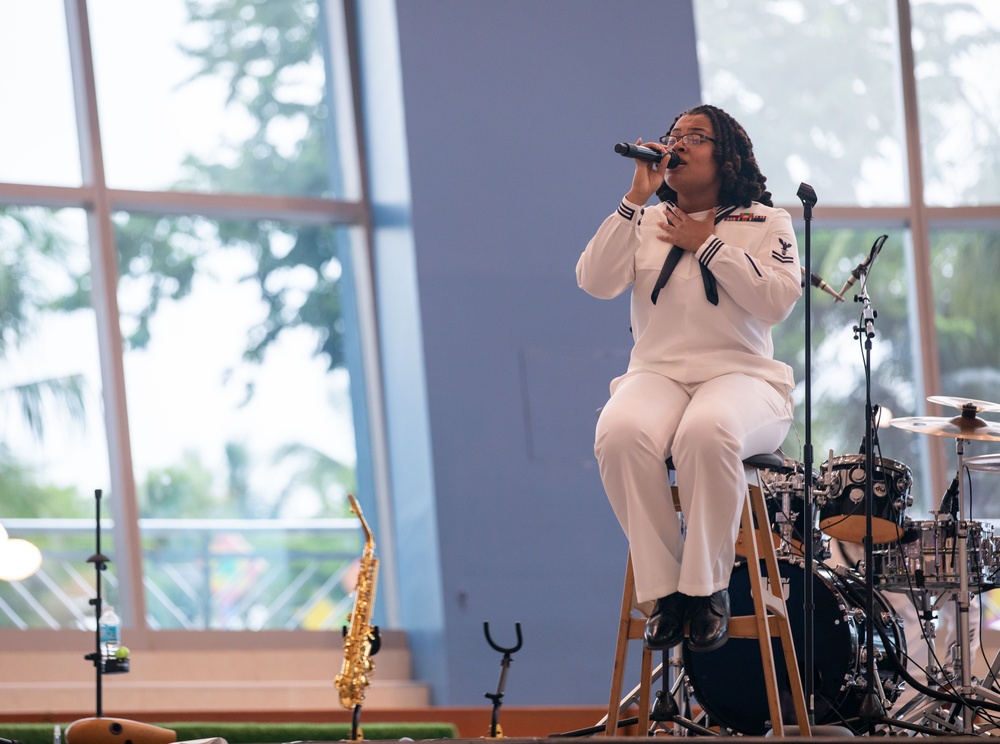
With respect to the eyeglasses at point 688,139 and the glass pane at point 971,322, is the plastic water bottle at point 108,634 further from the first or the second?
the glass pane at point 971,322

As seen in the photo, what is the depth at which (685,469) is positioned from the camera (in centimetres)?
301

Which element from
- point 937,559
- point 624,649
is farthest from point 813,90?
point 624,649

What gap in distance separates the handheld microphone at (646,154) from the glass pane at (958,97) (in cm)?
414

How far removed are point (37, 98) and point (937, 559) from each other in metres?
4.24

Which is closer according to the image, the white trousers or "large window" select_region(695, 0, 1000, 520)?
the white trousers

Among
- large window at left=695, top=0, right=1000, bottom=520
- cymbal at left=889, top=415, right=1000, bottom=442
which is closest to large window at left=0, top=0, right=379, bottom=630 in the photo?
large window at left=695, top=0, right=1000, bottom=520

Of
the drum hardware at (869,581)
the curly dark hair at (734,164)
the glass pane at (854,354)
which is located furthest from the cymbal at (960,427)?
the glass pane at (854,354)

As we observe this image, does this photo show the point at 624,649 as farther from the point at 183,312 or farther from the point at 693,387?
the point at 183,312

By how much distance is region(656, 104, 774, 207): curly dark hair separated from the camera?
338 centimetres

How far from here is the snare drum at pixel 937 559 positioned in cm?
413

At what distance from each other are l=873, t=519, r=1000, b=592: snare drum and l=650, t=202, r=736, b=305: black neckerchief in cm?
137

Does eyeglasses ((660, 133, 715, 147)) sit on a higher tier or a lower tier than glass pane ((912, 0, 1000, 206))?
lower

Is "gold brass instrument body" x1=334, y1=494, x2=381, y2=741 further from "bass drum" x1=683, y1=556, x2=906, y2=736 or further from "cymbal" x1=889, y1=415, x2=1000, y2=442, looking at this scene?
"cymbal" x1=889, y1=415, x2=1000, y2=442

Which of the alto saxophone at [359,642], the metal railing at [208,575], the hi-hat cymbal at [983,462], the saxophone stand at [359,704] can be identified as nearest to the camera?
the saxophone stand at [359,704]
